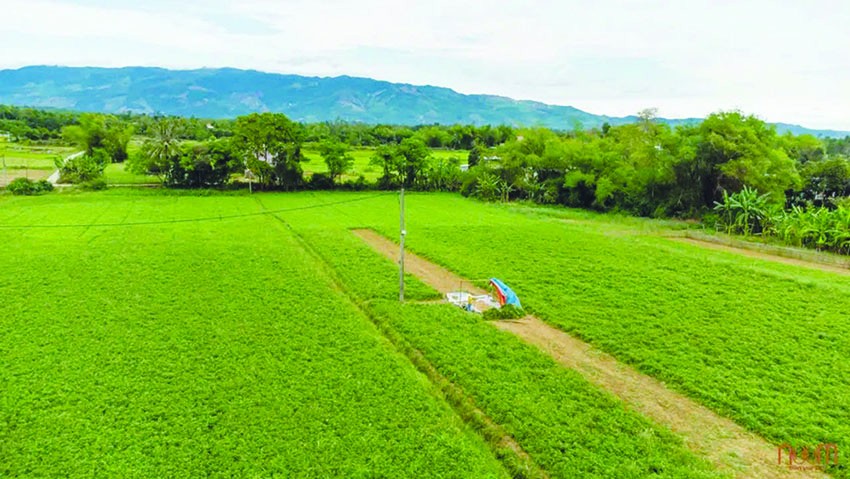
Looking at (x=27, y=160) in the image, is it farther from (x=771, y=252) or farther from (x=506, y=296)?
(x=771, y=252)

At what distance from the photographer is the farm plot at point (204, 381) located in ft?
29.9

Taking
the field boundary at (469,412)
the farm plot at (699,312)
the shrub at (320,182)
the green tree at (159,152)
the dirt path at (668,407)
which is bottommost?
the field boundary at (469,412)

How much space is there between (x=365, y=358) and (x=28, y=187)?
43452 millimetres

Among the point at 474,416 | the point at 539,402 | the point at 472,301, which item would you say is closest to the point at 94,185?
the point at 472,301

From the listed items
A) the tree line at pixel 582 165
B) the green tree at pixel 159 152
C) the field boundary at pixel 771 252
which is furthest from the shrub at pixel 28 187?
the field boundary at pixel 771 252

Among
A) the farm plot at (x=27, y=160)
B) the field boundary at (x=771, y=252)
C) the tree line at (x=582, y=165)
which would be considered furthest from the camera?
the farm plot at (x=27, y=160)

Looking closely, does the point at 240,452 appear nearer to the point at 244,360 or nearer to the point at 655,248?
the point at 244,360

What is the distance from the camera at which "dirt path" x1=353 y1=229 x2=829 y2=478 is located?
946 cm

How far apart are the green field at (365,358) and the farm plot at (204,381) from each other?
0.18 ft

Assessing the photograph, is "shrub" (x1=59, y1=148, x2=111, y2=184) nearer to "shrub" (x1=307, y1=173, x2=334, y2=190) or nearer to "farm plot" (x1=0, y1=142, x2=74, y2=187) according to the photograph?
"farm plot" (x1=0, y1=142, x2=74, y2=187)

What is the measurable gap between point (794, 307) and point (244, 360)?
1817 cm

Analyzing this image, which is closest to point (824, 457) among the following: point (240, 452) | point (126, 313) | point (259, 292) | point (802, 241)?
point (240, 452)

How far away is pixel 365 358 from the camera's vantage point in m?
13.3

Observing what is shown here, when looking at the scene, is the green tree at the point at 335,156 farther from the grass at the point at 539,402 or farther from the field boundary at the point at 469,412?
the field boundary at the point at 469,412
